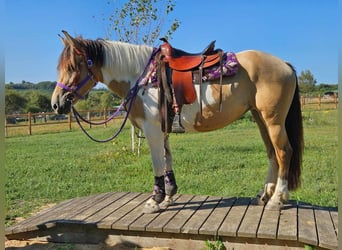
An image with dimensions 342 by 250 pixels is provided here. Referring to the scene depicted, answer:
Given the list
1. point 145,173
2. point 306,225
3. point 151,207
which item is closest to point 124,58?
point 151,207

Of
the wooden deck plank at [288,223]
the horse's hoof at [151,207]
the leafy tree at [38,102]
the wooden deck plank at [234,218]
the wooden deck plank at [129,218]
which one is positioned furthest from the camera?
the leafy tree at [38,102]

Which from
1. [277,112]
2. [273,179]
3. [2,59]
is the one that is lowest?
[273,179]

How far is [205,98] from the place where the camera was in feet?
10.9

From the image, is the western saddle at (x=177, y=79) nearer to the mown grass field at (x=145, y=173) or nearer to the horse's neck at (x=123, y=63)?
the horse's neck at (x=123, y=63)

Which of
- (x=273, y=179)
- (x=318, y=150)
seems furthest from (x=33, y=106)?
(x=273, y=179)

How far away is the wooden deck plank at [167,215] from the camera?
3131 millimetres

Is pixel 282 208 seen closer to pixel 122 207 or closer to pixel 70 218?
pixel 122 207

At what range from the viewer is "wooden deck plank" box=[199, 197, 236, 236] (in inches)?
118

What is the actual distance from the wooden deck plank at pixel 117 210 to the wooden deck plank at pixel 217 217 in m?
0.89

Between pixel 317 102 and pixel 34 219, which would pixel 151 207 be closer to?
pixel 34 219

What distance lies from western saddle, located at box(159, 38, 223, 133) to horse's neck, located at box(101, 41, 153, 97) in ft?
0.74

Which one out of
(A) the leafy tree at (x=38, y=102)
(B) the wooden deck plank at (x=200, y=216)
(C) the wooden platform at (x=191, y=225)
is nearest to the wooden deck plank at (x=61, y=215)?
(C) the wooden platform at (x=191, y=225)

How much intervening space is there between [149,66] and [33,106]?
52345 mm

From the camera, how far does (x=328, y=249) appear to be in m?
2.74
